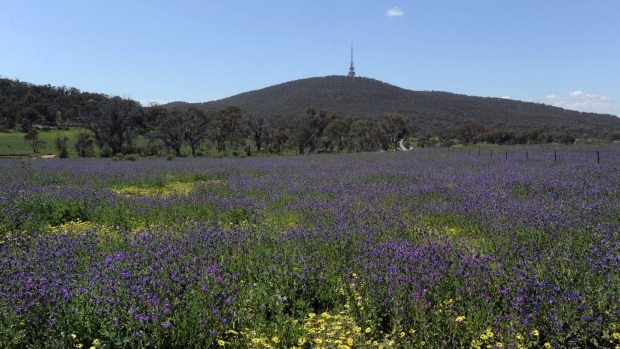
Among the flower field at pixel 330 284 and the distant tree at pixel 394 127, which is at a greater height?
the distant tree at pixel 394 127

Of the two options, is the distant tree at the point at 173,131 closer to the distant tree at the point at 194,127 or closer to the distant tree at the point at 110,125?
the distant tree at the point at 194,127

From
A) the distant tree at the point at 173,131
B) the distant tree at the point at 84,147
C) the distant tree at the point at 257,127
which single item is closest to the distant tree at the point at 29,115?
the distant tree at the point at 84,147

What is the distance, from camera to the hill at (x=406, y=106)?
325ft

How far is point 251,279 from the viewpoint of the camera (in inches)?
181

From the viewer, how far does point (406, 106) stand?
112188 millimetres

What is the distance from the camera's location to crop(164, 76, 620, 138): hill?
9919cm

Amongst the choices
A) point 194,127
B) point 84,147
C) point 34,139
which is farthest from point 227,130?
point 34,139

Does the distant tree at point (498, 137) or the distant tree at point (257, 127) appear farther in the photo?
the distant tree at point (498, 137)

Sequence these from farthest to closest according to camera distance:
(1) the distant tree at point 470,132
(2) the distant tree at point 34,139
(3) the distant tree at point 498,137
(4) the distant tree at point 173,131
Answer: (1) the distant tree at point 470,132 < (3) the distant tree at point 498,137 < (4) the distant tree at point 173,131 < (2) the distant tree at point 34,139

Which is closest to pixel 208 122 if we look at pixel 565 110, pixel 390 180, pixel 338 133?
pixel 338 133

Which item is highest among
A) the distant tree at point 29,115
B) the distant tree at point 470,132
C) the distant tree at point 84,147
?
the distant tree at point 29,115

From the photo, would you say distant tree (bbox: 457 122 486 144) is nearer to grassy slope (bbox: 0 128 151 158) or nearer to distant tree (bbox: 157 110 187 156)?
distant tree (bbox: 157 110 187 156)

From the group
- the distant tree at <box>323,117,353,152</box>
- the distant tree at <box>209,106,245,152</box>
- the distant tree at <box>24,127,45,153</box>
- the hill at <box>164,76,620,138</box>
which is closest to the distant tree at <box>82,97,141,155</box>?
the distant tree at <box>24,127,45,153</box>

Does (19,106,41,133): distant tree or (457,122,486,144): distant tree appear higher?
(19,106,41,133): distant tree
